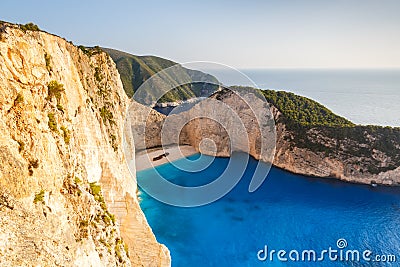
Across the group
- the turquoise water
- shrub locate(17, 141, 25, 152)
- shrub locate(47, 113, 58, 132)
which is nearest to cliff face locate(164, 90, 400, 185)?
the turquoise water

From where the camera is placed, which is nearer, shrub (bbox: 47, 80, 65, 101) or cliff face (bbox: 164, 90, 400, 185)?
shrub (bbox: 47, 80, 65, 101)

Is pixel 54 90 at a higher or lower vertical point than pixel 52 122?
higher

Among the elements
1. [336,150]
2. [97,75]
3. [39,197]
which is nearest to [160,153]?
[336,150]

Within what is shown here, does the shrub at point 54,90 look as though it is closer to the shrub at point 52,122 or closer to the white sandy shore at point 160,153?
the shrub at point 52,122

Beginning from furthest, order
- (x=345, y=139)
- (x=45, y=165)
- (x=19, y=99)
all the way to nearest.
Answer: (x=345, y=139) < (x=45, y=165) < (x=19, y=99)

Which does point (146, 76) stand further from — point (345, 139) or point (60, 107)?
point (60, 107)

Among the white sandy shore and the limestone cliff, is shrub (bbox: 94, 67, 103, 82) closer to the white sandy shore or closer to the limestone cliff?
the white sandy shore
